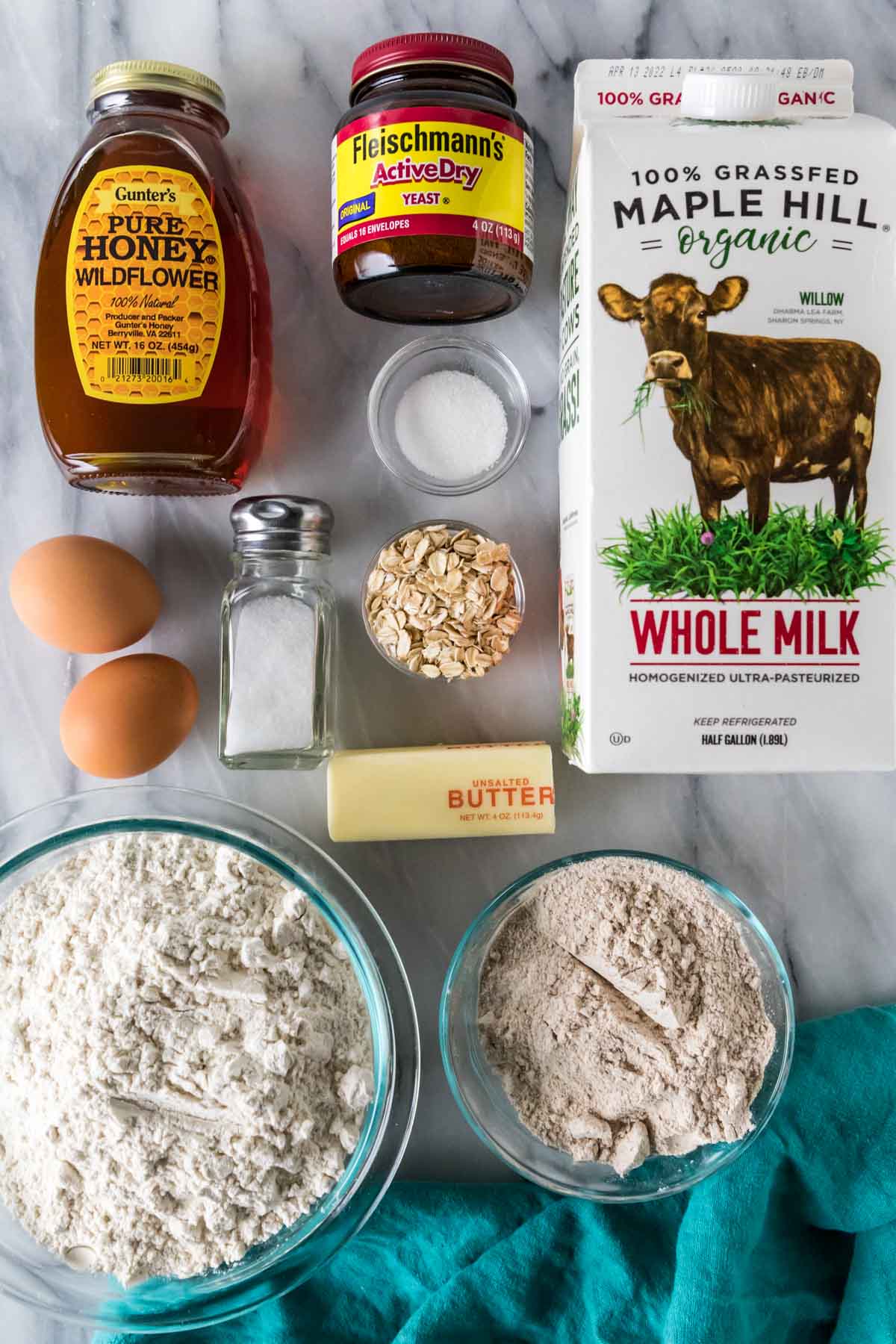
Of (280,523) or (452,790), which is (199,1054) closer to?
(452,790)

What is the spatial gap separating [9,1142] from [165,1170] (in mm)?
141

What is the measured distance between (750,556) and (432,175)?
385 millimetres

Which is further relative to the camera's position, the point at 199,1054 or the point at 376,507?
the point at 376,507

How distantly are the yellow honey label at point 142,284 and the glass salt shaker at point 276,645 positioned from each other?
0.13m

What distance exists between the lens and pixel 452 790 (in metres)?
0.86

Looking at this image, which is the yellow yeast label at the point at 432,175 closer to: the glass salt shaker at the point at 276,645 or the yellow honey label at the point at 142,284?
the yellow honey label at the point at 142,284

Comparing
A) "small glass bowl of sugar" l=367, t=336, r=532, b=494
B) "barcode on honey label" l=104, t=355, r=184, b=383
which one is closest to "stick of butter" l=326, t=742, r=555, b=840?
"small glass bowl of sugar" l=367, t=336, r=532, b=494

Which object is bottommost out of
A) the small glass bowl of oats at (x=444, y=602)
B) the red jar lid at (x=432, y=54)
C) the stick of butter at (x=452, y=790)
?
the stick of butter at (x=452, y=790)

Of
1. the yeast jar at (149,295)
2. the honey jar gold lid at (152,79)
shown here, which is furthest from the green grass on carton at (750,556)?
the honey jar gold lid at (152,79)

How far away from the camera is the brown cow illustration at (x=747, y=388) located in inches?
29.3

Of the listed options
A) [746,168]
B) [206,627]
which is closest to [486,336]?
[746,168]

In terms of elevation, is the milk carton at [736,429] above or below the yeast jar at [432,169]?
below

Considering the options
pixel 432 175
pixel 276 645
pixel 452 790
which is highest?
pixel 432 175

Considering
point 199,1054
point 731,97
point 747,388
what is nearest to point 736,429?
point 747,388
